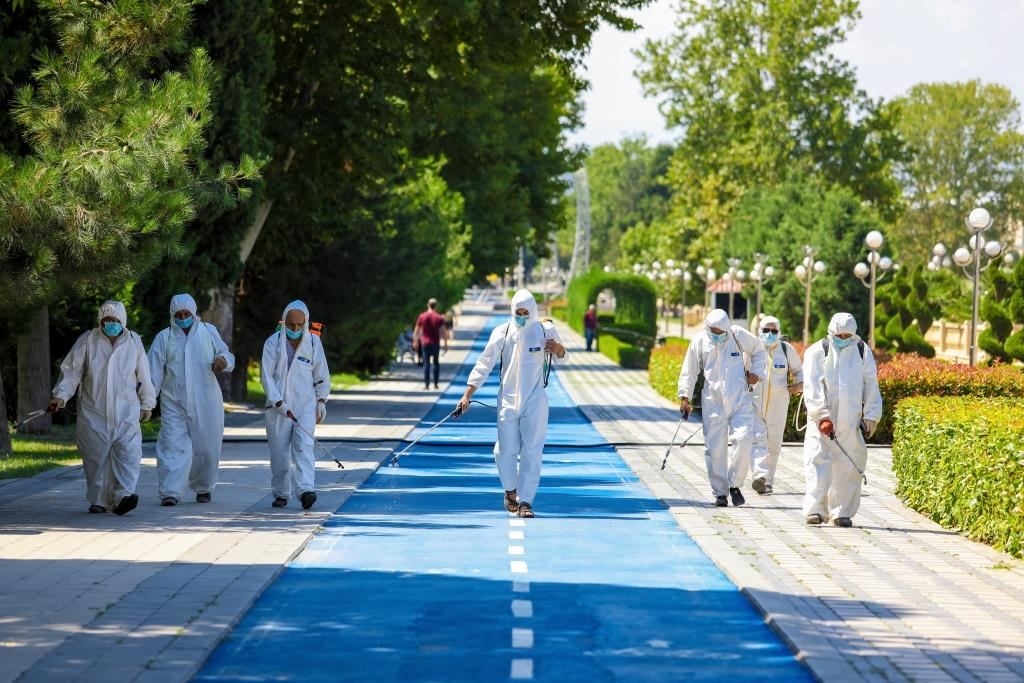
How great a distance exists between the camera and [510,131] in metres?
53.0

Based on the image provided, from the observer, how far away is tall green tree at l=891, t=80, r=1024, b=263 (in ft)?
338

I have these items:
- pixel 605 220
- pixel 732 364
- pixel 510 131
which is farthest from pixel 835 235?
pixel 605 220

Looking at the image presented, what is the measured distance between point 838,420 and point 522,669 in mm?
6438

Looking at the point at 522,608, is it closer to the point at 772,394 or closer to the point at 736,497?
the point at 736,497

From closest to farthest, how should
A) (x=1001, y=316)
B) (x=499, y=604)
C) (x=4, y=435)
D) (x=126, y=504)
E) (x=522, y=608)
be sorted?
1. (x=522, y=608)
2. (x=499, y=604)
3. (x=126, y=504)
4. (x=4, y=435)
5. (x=1001, y=316)

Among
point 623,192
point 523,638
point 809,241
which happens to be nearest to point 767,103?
point 809,241

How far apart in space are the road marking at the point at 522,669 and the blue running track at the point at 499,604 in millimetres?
18

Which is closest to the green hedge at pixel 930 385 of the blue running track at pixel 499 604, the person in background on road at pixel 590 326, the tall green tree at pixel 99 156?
the blue running track at pixel 499 604

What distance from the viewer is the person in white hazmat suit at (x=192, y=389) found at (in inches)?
576

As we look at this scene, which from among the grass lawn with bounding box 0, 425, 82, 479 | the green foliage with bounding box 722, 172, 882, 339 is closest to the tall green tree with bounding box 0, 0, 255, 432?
the grass lawn with bounding box 0, 425, 82, 479

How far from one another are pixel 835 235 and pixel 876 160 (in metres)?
11.6

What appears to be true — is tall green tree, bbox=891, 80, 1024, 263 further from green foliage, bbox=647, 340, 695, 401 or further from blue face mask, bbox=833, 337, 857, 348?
blue face mask, bbox=833, 337, 857, 348

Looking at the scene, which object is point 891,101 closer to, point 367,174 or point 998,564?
point 367,174

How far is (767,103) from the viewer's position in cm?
7269
